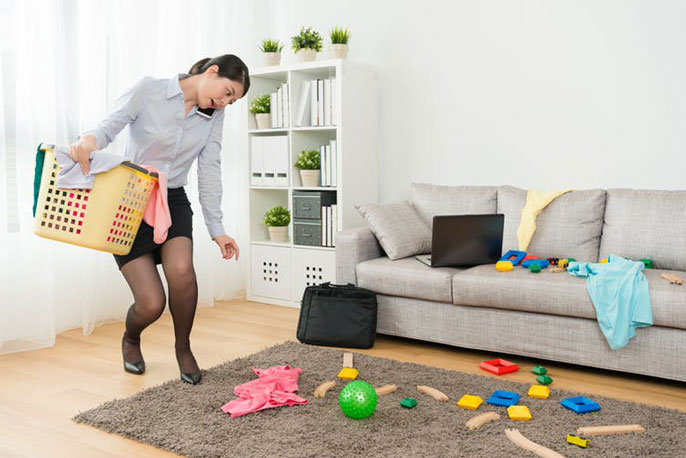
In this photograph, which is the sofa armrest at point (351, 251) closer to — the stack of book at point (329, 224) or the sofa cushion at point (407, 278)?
the sofa cushion at point (407, 278)

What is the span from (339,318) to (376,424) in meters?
1.04

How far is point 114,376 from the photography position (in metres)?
2.82

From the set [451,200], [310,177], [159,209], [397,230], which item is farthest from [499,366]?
[310,177]

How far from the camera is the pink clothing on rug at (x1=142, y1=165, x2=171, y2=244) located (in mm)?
2508

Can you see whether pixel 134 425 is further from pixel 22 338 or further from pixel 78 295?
pixel 78 295

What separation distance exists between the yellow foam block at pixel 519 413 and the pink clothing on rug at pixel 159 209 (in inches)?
56.2

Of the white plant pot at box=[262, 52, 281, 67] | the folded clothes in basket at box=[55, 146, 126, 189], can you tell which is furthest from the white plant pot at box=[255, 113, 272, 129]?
the folded clothes in basket at box=[55, 146, 126, 189]

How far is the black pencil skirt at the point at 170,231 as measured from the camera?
2.65 m

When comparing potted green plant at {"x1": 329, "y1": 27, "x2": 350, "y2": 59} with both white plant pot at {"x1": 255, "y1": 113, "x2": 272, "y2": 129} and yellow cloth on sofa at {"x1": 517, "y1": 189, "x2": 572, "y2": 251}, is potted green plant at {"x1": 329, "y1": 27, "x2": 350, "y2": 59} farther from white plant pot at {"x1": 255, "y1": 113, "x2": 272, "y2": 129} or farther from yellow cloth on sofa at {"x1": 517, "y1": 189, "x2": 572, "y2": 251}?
yellow cloth on sofa at {"x1": 517, "y1": 189, "x2": 572, "y2": 251}

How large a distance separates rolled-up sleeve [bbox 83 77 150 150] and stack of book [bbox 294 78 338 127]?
1.65 meters

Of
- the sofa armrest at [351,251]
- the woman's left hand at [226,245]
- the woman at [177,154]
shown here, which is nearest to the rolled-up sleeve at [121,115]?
the woman at [177,154]

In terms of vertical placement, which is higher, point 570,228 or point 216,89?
point 216,89

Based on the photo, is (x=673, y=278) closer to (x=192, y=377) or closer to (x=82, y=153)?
(x=192, y=377)

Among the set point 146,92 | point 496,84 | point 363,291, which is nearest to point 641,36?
point 496,84
